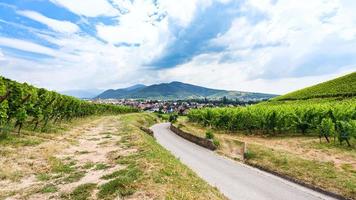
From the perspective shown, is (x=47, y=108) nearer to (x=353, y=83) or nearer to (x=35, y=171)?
(x=35, y=171)

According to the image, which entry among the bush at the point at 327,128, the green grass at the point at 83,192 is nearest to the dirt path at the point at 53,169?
the green grass at the point at 83,192

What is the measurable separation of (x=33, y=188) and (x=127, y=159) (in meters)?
7.61

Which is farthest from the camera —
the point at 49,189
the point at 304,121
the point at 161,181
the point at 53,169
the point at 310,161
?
the point at 304,121

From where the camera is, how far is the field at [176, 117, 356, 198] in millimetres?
21844

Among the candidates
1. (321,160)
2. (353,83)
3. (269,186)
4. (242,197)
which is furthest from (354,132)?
(353,83)

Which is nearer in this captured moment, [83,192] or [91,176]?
[83,192]

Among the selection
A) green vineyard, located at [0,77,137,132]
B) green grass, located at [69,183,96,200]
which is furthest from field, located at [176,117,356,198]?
green vineyard, located at [0,77,137,132]

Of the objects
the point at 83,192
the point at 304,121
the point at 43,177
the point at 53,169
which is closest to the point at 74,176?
the point at 43,177

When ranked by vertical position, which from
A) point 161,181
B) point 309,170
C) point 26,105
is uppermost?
point 26,105

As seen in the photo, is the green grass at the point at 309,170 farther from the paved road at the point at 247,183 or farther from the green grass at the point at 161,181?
the green grass at the point at 161,181

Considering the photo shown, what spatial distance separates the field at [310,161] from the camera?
71.7 feet

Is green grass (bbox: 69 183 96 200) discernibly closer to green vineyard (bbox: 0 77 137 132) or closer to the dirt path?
the dirt path

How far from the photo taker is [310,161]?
88.0ft

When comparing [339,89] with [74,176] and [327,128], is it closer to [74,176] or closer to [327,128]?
[327,128]
